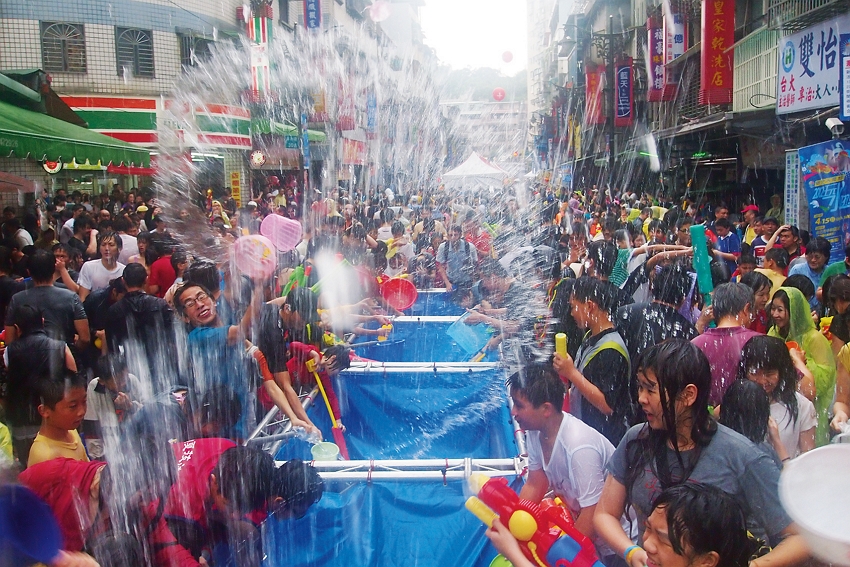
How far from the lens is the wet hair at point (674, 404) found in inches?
81.6

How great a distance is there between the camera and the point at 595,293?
325cm

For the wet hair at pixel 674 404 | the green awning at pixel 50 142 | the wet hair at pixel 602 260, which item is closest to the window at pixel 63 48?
the green awning at pixel 50 142

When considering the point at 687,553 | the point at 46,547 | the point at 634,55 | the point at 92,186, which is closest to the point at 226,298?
the point at 46,547

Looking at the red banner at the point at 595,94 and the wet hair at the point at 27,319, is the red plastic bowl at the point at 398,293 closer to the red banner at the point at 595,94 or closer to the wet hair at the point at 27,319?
the wet hair at the point at 27,319

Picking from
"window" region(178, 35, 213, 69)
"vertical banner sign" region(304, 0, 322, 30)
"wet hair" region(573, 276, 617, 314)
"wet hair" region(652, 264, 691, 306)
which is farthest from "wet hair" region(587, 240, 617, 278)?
"vertical banner sign" region(304, 0, 322, 30)

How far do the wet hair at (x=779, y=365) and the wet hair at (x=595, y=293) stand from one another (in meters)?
0.63

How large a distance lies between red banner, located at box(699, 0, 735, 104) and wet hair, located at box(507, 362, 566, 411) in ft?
35.5

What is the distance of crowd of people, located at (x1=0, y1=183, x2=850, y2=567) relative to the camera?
209cm

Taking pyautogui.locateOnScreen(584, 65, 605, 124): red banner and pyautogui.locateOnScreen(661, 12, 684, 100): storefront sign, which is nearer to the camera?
pyautogui.locateOnScreen(661, 12, 684, 100): storefront sign

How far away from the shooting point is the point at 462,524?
10.4 feet

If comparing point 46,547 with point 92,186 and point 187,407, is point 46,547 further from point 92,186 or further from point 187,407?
point 92,186

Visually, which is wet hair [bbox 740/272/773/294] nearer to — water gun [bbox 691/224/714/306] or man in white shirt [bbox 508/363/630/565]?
water gun [bbox 691/224/714/306]

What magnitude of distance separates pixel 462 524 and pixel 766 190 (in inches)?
498

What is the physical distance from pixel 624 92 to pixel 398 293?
15.6m
